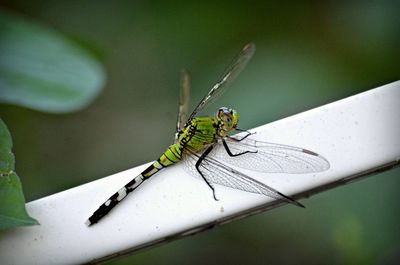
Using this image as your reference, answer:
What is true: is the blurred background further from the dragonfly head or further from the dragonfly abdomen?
the dragonfly abdomen

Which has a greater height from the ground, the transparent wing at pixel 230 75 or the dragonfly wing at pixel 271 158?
the transparent wing at pixel 230 75

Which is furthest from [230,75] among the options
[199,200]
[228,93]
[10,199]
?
[10,199]

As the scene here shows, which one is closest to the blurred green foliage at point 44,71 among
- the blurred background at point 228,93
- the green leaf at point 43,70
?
the green leaf at point 43,70

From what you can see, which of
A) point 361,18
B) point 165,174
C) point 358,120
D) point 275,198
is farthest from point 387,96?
point 361,18

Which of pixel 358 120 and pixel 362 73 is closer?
pixel 358 120

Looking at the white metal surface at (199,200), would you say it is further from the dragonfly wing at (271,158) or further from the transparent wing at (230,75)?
the transparent wing at (230,75)

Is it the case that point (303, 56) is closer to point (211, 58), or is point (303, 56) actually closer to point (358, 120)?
point (211, 58)

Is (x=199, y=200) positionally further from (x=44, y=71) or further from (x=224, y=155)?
(x=44, y=71)
